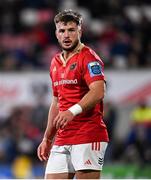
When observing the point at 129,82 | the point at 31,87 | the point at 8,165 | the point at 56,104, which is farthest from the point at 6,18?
the point at 56,104

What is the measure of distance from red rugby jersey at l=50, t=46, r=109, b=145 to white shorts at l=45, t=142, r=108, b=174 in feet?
0.17

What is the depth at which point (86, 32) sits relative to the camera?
16062 mm

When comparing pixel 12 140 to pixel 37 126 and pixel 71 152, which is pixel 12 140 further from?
pixel 71 152

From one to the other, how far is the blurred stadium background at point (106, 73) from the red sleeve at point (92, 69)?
5.70 m

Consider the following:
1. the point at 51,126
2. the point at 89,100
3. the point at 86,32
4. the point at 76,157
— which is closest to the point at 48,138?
the point at 51,126

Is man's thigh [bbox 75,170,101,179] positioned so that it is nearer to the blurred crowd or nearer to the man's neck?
the man's neck

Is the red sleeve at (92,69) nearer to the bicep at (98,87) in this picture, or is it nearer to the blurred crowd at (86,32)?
the bicep at (98,87)

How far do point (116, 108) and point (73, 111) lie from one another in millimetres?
8484

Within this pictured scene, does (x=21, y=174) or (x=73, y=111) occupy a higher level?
(x=73, y=111)

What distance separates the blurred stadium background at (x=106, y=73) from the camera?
1304cm

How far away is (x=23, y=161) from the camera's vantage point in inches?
516

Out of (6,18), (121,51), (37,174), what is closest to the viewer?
(37,174)

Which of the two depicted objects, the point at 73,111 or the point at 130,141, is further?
the point at 130,141

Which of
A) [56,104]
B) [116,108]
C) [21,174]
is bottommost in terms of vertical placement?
[21,174]
